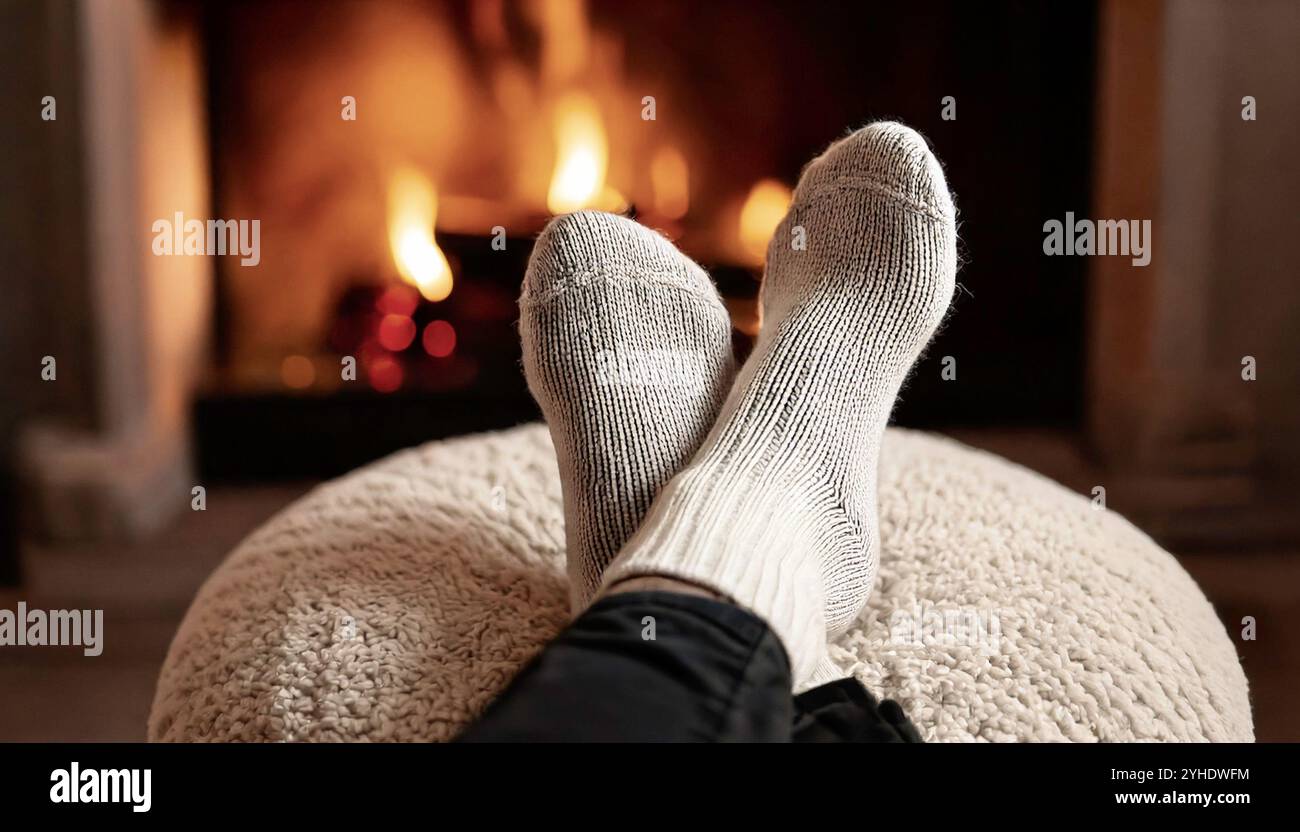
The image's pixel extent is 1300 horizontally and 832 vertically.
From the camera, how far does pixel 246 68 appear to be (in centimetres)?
136

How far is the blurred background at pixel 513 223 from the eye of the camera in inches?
47.6

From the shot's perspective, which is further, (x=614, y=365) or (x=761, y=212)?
(x=761, y=212)

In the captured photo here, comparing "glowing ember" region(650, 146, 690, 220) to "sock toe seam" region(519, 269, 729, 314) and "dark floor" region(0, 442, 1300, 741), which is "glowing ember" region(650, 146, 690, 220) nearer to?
"dark floor" region(0, 442, 1300, 741)

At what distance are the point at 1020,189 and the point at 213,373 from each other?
1.01 meters

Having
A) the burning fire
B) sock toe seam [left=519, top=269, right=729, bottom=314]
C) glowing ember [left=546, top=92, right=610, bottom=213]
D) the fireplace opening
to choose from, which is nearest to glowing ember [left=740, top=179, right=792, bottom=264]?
the fireplace opening

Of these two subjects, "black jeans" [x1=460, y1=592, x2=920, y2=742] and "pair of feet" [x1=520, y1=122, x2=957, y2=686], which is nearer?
"black jeans" [x1=460, y1=592, x2=920, y2=742]

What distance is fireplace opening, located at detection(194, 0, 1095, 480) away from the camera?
135 cm

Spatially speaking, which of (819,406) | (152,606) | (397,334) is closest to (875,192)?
(819,406)

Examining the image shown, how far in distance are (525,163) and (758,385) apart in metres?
0.85

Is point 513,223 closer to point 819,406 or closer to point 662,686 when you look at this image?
point 819,406

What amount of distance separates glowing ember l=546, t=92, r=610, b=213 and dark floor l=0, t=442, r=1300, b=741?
18.7 inches

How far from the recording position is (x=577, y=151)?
1.38 metres
